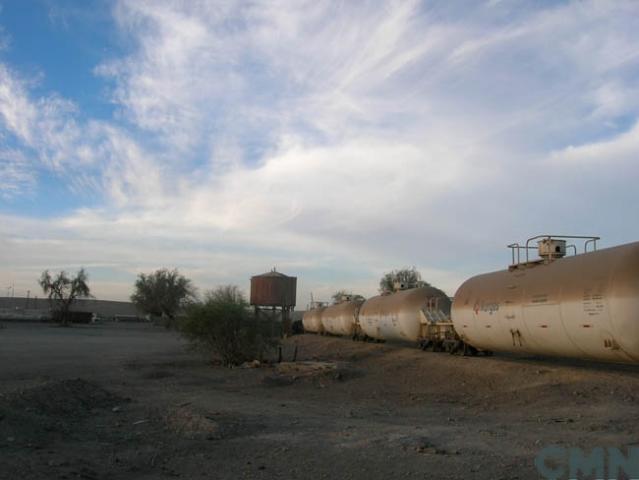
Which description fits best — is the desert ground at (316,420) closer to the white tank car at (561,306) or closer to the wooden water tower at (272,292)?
the white tank car at (561,306)

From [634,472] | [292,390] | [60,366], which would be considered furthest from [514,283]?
[60,366]

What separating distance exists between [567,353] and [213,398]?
879 cm

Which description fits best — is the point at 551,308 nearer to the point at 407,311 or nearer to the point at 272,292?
the point at 407,311

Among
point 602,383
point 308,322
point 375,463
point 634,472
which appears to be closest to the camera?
point 634,472

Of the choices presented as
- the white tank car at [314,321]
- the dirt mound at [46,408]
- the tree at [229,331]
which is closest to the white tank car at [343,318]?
the white tank car at [314,321]

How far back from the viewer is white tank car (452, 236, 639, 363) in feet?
41.9

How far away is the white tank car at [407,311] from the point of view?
26.6 meters

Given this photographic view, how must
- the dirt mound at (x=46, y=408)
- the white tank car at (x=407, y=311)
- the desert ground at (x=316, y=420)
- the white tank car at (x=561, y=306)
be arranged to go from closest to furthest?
the desert ground at (x=316, y=420) → the dirt mound at (x=46, y=408) → the white tank car at (x=561, y=306) → the white tank car at (x=407, y=311)

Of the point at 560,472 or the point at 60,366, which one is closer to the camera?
the point at 560,472

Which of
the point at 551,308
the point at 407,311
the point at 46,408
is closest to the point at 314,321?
the point at 407,311

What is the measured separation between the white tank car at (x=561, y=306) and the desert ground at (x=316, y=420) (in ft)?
3.38

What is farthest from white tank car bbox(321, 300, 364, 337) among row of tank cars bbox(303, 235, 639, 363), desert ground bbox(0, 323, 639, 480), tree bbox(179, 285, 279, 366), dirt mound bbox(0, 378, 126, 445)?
dirt mound bbox(0, 378, 126, 445)

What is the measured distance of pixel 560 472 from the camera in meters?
7.28

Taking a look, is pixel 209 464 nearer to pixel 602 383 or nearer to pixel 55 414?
pixel 55 414
